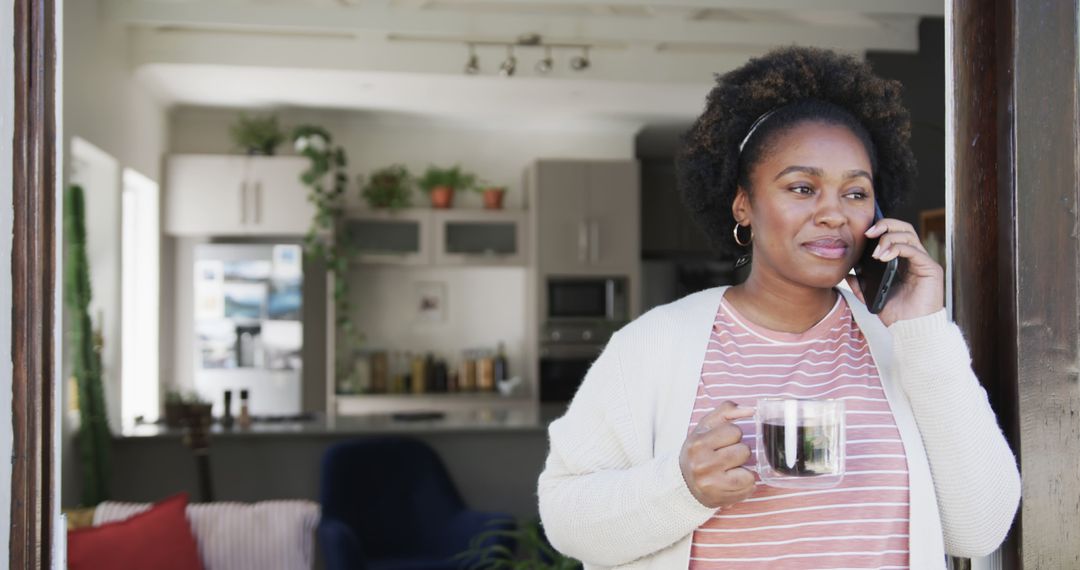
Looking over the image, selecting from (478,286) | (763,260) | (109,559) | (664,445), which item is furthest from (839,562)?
(478,286)

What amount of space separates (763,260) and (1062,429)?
1.29 feet

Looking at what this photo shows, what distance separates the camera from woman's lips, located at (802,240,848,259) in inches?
49.1

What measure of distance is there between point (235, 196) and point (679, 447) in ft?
18.2

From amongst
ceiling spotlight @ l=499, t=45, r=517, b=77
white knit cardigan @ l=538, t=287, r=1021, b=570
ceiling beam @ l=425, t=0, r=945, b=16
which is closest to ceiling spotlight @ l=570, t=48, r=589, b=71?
ceiling spotlight @ l=499, t=45, r=517, b=77

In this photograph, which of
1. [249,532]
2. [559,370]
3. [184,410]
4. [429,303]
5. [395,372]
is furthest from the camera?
[429,303]

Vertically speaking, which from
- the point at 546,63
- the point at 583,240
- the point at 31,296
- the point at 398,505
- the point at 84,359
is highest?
the point at 546,63

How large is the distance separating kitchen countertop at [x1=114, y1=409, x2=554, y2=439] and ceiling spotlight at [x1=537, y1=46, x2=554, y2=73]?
68.4 inches

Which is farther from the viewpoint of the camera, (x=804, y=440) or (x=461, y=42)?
(x=461, y=42)

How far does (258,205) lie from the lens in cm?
636

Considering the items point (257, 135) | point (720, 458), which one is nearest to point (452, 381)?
point (257, 135)

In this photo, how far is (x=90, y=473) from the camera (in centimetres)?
418

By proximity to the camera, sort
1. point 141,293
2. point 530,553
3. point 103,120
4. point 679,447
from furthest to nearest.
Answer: point 141,293, point 103,120, point 530,553, point 679,447

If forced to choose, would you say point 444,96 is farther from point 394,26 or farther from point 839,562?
point 839,562

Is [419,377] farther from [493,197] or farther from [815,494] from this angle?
[815,494]
